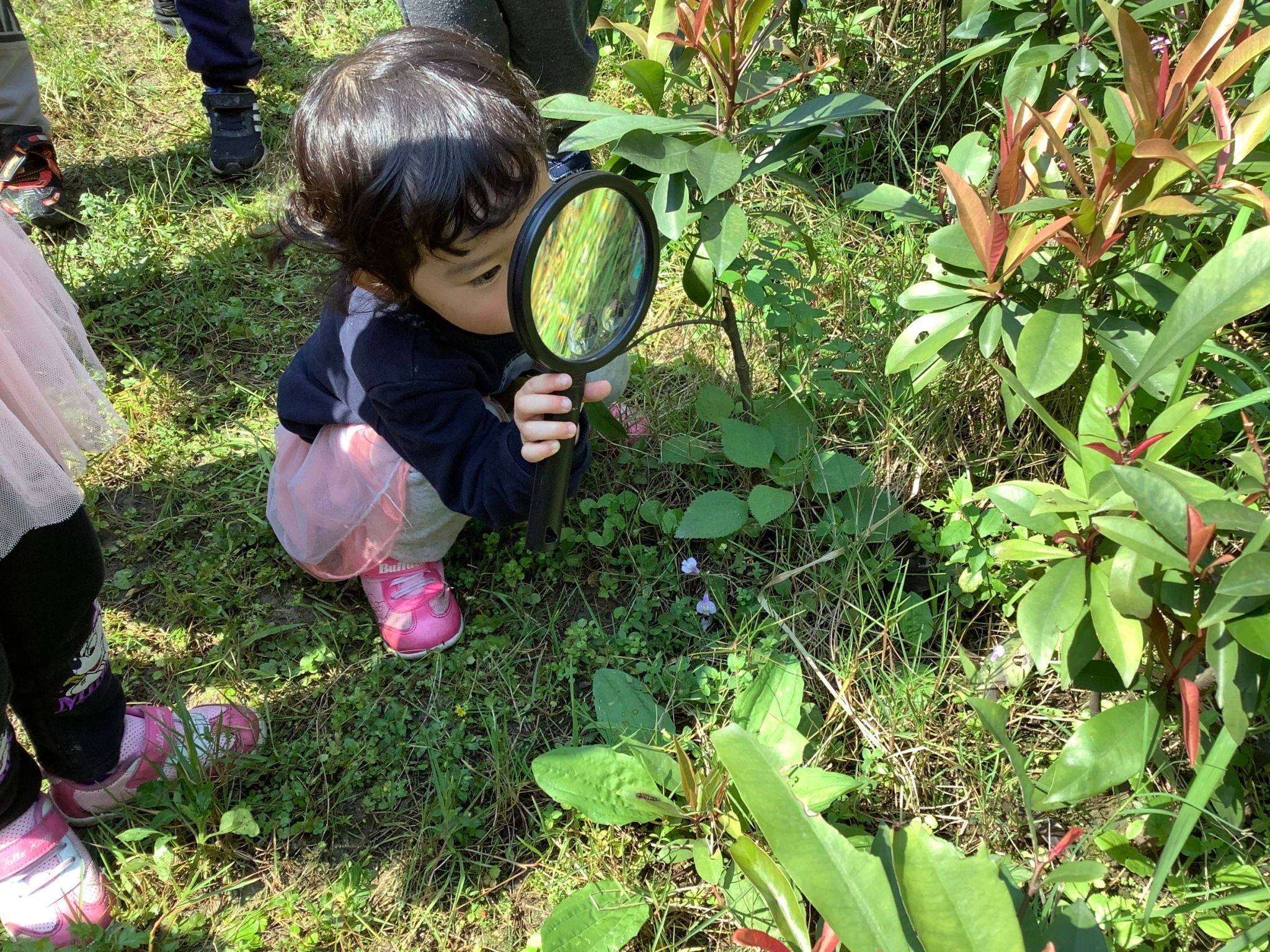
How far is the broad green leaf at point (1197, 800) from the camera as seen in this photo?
52.5 inches

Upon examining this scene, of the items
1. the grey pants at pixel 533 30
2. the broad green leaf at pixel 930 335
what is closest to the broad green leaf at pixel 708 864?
the broad green leaf at pixel 930 335

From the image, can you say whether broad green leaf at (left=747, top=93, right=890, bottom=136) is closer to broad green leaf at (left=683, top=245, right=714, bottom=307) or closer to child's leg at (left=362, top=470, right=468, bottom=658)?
broad green leaf at (left=683, top=245, right=714, bottom=307)

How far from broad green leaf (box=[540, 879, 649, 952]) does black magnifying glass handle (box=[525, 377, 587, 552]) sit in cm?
56

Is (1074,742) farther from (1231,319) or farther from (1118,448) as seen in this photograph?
(1231,319)

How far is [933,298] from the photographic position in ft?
5.74

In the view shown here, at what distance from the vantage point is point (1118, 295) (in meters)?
1.94

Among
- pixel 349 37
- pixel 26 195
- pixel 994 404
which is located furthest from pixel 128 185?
pixel 994 404

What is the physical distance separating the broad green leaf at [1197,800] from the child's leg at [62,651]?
65.5 inches

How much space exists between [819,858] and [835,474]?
93cm

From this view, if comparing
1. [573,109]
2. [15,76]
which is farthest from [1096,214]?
[15,76]

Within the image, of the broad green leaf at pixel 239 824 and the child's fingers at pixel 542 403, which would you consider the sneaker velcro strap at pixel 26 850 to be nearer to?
the broad green leaf at pixel 239 824

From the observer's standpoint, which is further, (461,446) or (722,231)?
(461,446)

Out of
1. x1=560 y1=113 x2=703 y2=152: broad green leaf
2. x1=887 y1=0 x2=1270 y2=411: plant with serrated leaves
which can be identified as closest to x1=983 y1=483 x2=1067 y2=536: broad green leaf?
x1=887 y1=0 x2=1270 y2=411: plant with serrated leaves

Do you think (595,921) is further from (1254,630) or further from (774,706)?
(1254,630)
